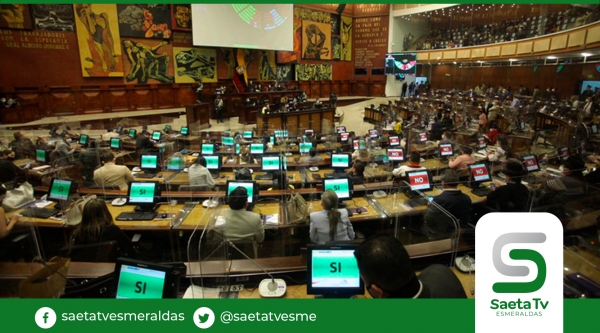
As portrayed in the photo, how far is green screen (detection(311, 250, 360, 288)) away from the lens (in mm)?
2418

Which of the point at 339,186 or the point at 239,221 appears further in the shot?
the point at 339,186

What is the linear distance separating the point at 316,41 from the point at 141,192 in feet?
63.2

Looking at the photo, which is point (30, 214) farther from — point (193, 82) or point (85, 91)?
point (193, 82)


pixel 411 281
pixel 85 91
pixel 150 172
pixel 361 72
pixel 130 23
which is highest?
pixel 130 23

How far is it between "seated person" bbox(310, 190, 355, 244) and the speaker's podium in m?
10.8

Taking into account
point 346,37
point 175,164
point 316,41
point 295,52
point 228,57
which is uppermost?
point 346,37

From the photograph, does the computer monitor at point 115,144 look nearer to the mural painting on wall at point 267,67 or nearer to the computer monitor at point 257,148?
the computer monitor at point 257,148

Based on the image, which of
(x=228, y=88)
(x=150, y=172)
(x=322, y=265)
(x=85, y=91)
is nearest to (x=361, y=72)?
(x=228, y=88)

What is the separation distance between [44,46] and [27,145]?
7.66 m

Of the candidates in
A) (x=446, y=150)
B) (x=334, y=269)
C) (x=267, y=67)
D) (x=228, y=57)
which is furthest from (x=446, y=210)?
(x=267, y=67)

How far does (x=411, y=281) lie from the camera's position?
5.76ft

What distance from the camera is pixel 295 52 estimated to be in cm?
2066
